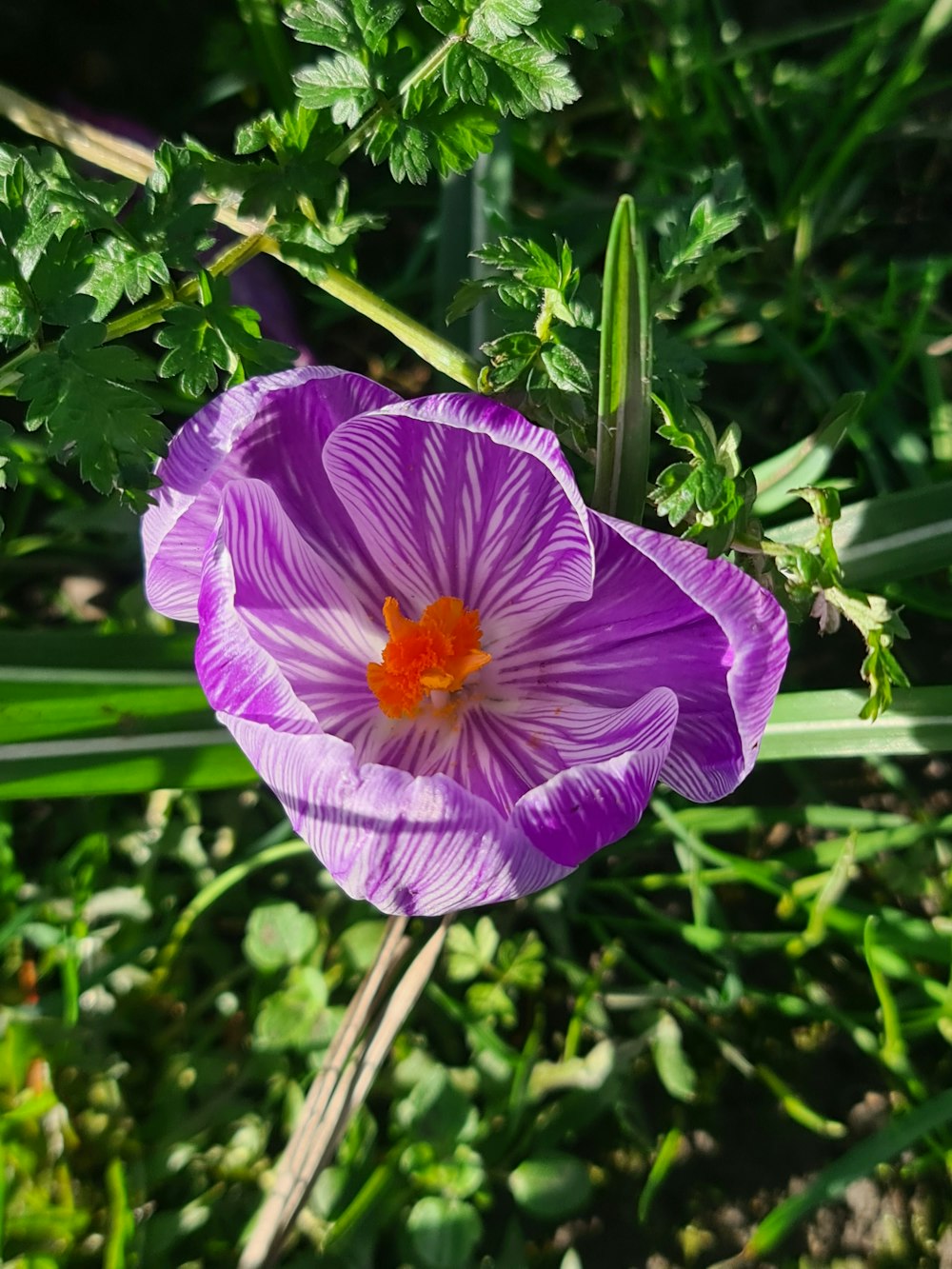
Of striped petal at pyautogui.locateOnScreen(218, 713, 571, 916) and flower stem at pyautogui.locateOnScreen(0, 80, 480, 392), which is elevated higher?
flower stem at pyautogui.locateOnScreen(0, 80, 480, 392)

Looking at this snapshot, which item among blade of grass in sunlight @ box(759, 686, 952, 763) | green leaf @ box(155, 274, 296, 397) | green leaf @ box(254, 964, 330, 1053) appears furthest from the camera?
green leaf @ box(254, 964, 330, 1053)

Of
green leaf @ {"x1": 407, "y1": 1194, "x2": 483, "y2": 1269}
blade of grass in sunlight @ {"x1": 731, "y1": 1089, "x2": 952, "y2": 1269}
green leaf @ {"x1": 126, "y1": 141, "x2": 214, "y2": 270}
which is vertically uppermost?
green leaf @ {"x1": 126, "y1": 141, "x2": 214, "y2": 270}

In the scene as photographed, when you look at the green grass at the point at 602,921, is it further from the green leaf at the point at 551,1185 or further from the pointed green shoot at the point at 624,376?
the pointed green shoot at the point at 624,376

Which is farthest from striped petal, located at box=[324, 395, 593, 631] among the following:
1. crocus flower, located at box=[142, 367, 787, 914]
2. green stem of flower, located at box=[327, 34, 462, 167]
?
green stem of flower, located at box=[327, 34, 462, 167]

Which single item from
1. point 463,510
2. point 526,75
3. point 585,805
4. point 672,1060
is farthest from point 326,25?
point 672,1060

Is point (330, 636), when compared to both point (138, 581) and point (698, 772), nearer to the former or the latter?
point (698, 772)

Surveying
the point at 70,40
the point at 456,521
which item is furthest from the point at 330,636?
the point at 70,40

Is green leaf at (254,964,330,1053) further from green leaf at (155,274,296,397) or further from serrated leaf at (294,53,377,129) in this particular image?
serrated leaf at (294,53,377,129)
